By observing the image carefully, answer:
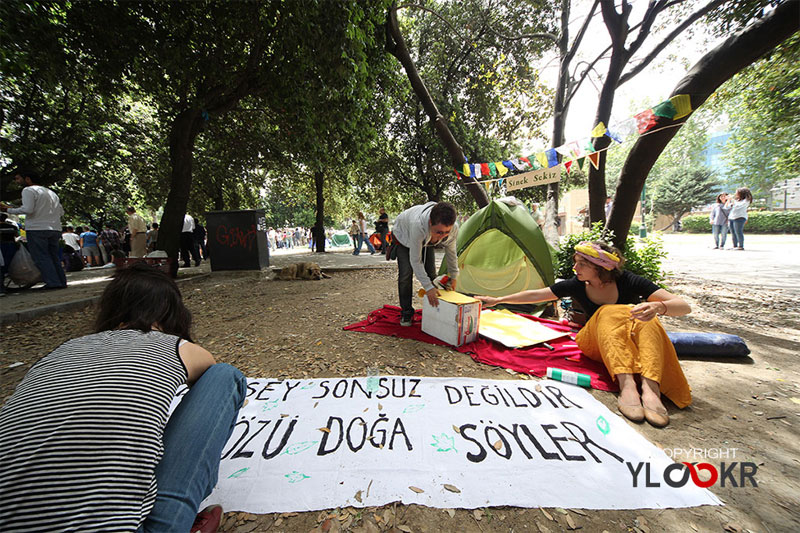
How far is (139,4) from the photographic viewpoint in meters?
5.00

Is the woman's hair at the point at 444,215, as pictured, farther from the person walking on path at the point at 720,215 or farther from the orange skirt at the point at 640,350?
the person walking on path at the point at 720,215

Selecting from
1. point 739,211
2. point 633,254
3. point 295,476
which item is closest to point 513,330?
point 633,254

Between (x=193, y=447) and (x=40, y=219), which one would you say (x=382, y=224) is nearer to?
(x=40, y=219)

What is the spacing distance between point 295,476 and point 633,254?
4819mm

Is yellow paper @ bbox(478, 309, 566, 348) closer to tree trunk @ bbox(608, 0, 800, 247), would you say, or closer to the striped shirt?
tree trunk @ bbox(608, 0, 800, 247)

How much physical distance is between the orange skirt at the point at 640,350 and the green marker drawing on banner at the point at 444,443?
1.44 metres

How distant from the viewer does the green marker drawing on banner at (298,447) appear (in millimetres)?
1787

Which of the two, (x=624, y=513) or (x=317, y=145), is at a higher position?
(x=317, y=145)

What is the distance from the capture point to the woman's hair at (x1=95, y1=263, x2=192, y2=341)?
4.21 ft

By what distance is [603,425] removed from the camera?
1.97m

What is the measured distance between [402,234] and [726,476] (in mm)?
3095

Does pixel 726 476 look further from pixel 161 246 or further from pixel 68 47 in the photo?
pixel 68 47

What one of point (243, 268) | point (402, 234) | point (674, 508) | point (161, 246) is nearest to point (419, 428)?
point (674, 508)

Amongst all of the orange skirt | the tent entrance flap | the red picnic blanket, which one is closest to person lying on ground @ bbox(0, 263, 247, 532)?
the red picnic blanket
